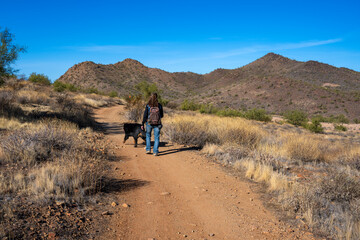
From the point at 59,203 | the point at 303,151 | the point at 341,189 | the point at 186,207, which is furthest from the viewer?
the point at 303,151

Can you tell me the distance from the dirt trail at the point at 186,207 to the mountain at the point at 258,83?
48.6 metres

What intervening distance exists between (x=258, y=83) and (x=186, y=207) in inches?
2546

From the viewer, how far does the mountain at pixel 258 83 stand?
5238cm

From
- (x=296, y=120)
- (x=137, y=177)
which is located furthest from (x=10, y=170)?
(x=296, y=120)

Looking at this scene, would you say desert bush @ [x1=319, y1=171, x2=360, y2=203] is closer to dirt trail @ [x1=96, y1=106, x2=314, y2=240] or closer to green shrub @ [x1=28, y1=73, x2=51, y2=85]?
dirt trail @ [x1=96, y1=106, x2=314, y2=240]

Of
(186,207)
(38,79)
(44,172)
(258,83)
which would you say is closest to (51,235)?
(44,172)

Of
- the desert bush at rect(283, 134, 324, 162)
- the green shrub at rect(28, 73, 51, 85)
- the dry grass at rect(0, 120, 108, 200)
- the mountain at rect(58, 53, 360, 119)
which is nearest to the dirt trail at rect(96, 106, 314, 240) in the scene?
the dry grass at rect(0, 120, 108, 200)

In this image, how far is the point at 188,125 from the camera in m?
10.2

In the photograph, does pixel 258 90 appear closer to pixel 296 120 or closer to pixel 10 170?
pixel 296 120

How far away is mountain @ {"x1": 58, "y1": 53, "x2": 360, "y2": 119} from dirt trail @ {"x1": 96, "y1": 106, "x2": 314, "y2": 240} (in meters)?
48.6

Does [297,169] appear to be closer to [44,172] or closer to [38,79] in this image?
[44,172]

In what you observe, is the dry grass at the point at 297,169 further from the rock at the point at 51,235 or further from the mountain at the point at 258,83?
the mountain at the point at 258,83

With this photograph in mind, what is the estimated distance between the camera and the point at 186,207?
4430 mm

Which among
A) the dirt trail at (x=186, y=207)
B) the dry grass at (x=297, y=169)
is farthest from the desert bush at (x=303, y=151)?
the dirt trail at (x=186, y=207)
